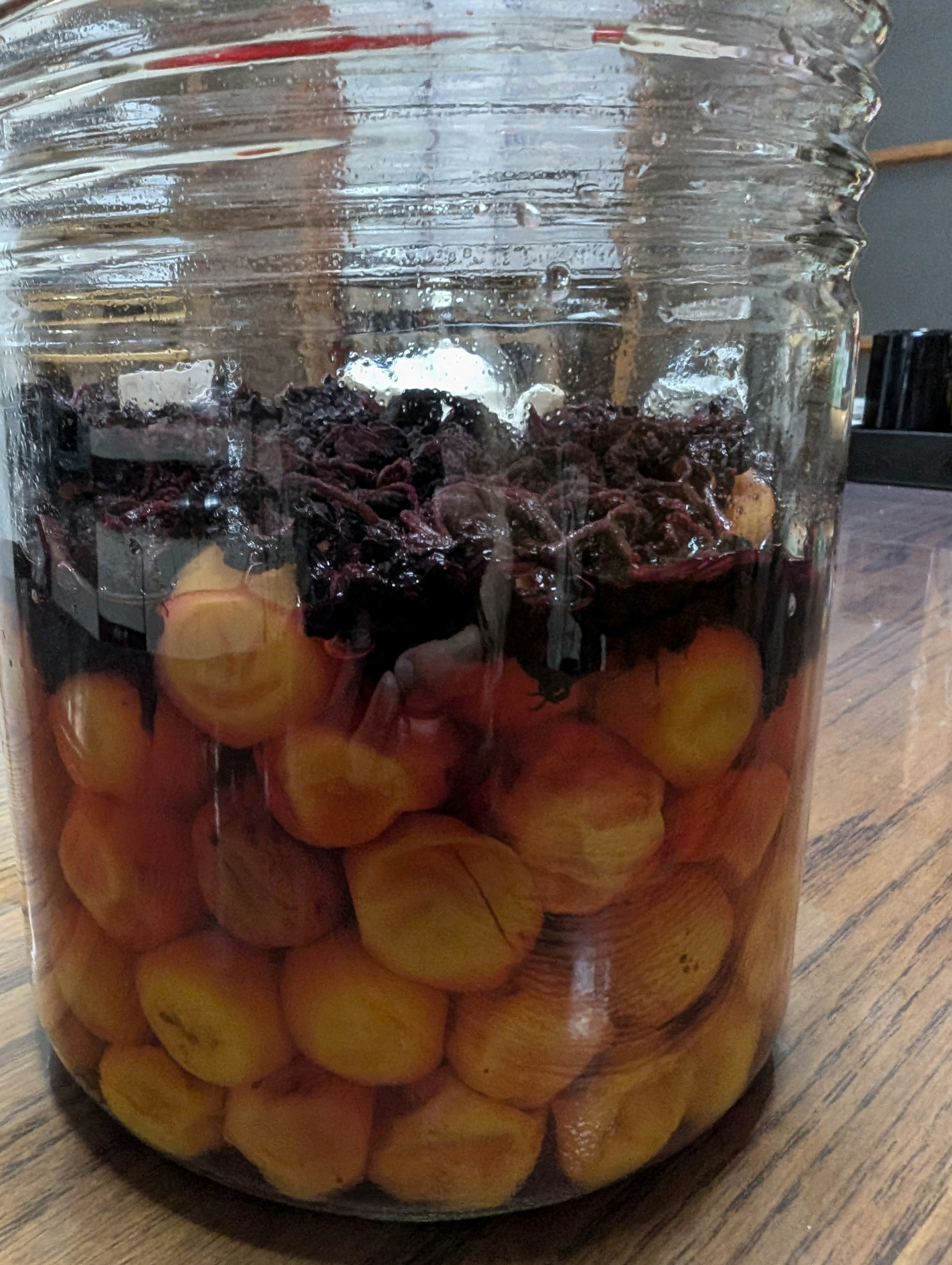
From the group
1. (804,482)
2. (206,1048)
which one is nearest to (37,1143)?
(206,1048)

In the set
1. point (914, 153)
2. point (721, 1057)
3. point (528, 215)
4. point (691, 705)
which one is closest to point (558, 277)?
point (528, 215)

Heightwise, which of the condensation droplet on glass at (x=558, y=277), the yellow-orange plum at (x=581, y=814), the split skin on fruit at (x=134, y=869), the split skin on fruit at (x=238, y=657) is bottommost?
the split skin on fruit at (x=134, y=869)

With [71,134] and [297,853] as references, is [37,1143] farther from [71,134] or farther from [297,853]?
[71,134]

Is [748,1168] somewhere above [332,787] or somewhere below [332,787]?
below

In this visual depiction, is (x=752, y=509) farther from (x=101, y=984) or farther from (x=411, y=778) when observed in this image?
(x=101, y=984)

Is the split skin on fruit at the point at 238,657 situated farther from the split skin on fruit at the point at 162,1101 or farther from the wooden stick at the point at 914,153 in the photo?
Answer: the wooden stick at the point at 914,153

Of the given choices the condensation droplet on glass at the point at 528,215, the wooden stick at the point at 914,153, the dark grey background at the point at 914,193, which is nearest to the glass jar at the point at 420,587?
the condensation droplet on glass at the point at 528,215
